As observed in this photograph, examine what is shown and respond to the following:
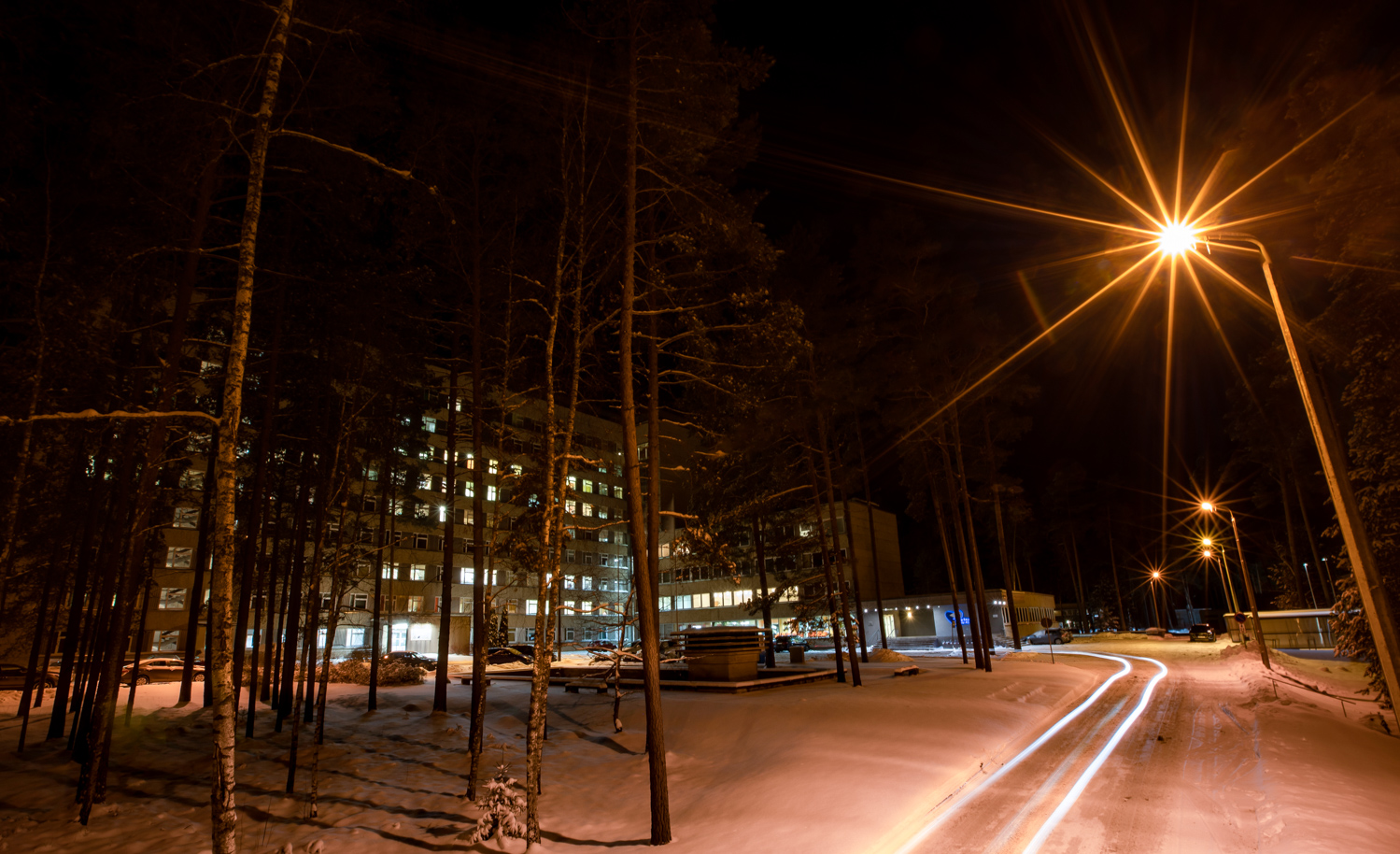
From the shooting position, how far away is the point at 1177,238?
9.49 m

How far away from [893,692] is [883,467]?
27034 millimetres

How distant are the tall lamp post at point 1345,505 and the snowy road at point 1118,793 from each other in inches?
99.1

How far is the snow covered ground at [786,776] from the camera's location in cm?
787

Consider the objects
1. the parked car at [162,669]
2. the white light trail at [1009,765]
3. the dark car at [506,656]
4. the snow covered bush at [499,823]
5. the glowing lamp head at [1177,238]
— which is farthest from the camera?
the dark car at [506,656]

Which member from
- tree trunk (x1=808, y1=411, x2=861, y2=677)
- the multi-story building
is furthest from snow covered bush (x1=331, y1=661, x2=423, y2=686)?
the multi-story building

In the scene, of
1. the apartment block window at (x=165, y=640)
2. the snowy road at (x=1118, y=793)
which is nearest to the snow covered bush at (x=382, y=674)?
the apartment block window at (x=165, y=640)

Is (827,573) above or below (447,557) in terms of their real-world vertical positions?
below

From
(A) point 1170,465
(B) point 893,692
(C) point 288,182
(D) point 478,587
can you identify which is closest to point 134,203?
(C) point 288,182

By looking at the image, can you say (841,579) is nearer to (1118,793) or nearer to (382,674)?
(1118,793)

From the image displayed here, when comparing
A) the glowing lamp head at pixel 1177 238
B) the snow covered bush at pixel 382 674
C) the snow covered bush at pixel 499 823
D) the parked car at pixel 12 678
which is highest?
the glowing lamp head at pixel 1177 238

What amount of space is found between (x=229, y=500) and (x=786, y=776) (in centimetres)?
886

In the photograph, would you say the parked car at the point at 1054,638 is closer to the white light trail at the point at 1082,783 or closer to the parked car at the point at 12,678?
the white light trail at the point at 1082,783

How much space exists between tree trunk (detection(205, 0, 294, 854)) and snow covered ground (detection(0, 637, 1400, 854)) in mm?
4142

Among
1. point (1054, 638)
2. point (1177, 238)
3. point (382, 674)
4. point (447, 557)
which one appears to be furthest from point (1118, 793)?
point (1054, 638)
